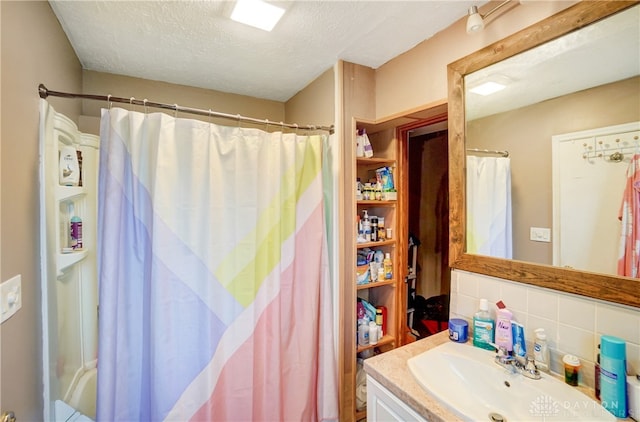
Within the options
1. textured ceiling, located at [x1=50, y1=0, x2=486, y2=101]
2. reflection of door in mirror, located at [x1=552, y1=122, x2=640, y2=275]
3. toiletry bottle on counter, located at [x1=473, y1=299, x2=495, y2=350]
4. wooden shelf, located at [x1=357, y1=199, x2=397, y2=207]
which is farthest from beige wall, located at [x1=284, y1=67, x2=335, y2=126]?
toiletry bottle on counter, located at [x1=473, y1=299, x2=495, y2=350]

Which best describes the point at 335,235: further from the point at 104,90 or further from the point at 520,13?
the point at 104,90

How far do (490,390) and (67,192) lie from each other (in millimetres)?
2001

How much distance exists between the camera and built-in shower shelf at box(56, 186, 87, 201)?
4.15 ft

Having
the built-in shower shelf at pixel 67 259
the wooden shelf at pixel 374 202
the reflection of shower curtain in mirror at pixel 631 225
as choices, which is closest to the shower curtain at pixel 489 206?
the reflection of shower curtain in mirror at pixel 631 225

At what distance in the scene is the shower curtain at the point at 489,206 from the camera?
117 centimetres

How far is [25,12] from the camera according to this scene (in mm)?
1010

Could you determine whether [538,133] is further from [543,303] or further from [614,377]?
[614,377]

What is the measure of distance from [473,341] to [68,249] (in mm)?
1959

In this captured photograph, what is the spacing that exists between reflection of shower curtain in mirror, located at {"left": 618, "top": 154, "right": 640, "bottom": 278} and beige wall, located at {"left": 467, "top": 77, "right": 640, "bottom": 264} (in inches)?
6.6

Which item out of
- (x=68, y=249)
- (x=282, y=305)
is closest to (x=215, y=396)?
(x=282, y=305)

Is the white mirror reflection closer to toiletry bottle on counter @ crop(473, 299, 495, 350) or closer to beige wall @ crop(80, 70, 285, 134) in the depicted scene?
toiletry bottle on counter @ crop(473, 299, 495, 350)

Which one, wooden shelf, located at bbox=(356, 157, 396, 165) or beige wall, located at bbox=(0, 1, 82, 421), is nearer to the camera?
beige wall, located at bbox=(0, 1, 82, 421)

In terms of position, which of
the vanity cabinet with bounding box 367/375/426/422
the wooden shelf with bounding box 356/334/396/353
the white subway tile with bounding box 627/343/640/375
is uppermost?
the white subway tile with bounding box 627/343/640/375

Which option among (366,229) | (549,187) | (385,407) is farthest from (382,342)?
(549,187)
